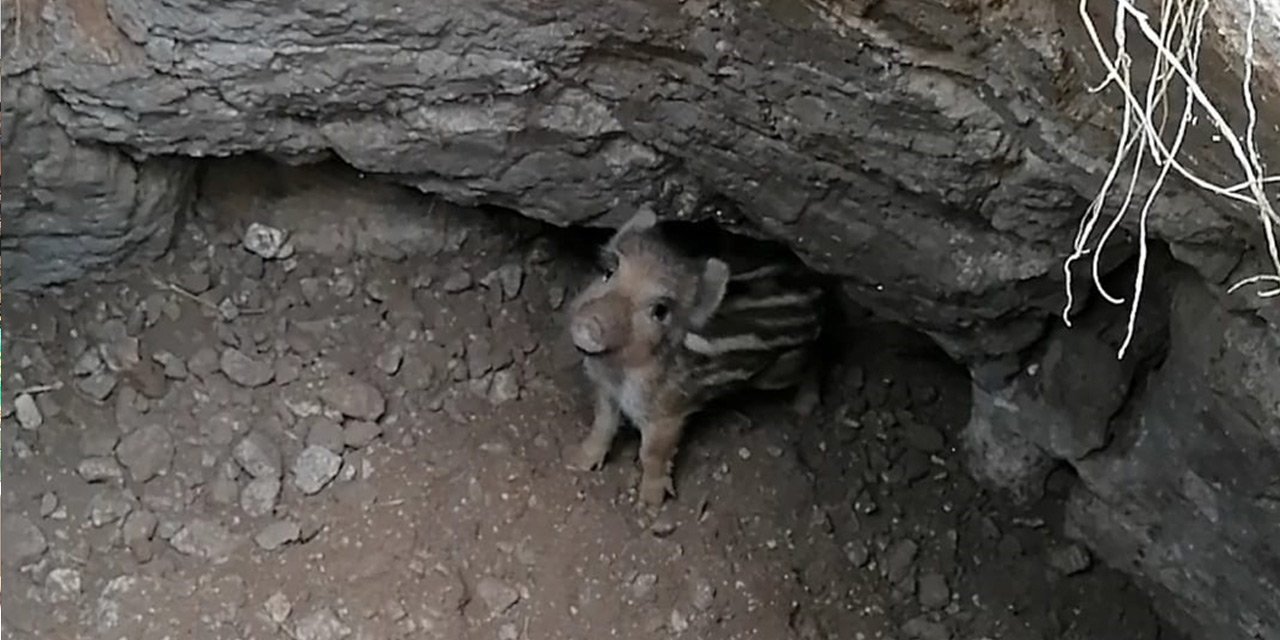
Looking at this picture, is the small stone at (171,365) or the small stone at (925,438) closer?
the small stone at (171,365)

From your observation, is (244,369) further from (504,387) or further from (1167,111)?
(1167,111)

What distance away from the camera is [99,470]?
2.63m

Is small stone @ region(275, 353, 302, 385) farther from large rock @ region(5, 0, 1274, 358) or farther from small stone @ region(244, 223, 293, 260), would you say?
large rock @ region(5, 0, 1274, 358)

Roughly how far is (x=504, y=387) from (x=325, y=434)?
0.98 ft

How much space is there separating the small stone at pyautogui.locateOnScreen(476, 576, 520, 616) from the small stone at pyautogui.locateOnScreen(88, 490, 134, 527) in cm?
51

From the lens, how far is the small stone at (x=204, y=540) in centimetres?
261

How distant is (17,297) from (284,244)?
40cm

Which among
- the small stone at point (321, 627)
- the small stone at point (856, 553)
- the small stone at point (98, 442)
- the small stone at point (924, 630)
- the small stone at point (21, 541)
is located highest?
the small stone at point (856, 553)

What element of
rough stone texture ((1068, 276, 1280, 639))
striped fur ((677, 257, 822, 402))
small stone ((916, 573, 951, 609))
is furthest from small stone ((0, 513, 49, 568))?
rough stone texture ((1068, 276, 1280, 639))

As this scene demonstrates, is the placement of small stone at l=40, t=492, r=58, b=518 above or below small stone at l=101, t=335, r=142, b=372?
below

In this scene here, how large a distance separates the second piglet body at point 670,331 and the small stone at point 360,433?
12.2 inches

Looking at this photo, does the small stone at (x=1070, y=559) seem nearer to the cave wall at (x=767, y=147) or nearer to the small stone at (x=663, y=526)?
the cave wall at (x=767, y=147)

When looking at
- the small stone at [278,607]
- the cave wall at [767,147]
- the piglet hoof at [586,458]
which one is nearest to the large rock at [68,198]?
the cave wall at [767,147]

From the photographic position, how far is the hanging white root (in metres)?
1.62
